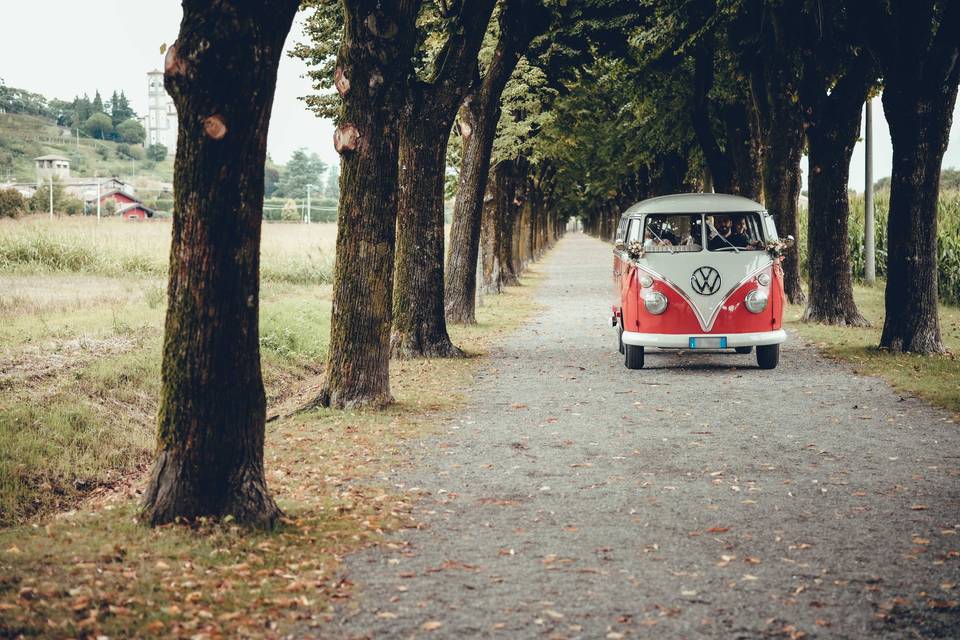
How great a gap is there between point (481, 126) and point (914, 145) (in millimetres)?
7174

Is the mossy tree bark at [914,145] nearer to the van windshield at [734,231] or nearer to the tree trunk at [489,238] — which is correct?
the van windshield at [734,231]

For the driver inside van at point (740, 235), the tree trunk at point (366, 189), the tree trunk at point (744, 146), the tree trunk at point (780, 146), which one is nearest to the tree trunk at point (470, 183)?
the driver inside van at point (740, 235)

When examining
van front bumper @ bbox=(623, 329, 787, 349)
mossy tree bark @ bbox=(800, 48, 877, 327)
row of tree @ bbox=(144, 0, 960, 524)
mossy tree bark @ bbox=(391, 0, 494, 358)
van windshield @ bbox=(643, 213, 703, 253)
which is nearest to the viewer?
row of tree @ bbox=(144, 0, 960, 524)

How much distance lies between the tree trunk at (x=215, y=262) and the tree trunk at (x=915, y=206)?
10940 mm

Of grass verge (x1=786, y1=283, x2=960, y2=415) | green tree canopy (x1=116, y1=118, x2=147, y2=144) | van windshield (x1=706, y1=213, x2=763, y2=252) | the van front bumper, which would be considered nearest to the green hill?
green tree canopy (x1=116, y1=118, x2=147, y2=144)

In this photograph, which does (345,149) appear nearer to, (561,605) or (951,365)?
(561,605)

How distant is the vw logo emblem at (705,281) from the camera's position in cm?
1406

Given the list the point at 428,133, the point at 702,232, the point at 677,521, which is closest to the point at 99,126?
the point at 428,133

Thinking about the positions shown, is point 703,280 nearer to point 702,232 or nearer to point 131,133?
point 702,232

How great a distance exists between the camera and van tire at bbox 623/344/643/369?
47.7ft

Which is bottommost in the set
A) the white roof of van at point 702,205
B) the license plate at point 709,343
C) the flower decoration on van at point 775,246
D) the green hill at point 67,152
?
the license plate at point 709,343

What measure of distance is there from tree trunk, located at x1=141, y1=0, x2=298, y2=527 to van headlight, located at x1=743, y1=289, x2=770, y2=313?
28.8 feet

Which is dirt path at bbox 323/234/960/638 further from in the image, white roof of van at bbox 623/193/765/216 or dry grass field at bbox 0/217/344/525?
dry grass field at bbox 0/217/344/525

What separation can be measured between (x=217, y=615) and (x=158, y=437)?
1.83 metres
